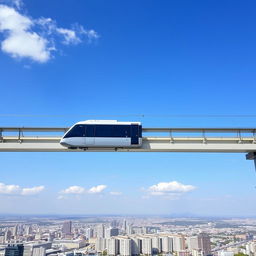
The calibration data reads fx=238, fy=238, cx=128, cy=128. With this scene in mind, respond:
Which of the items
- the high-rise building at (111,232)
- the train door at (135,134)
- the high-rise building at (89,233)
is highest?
the train door at (135,134)

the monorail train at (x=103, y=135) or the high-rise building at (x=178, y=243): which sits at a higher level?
the monorail train at (x=103, y=135)

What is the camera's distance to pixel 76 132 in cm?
1304

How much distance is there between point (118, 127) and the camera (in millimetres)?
13227

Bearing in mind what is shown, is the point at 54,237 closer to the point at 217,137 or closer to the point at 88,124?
the point at 88,124

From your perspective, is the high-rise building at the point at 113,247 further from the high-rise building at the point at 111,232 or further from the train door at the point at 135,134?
the train door at the point at 135,134

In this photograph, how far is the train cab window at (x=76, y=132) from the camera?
42.6 ft

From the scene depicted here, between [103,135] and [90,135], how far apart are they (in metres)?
0.73

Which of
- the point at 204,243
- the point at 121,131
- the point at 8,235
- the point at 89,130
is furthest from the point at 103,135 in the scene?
the point at 8,235

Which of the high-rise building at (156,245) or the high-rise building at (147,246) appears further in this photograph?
the high-rise building at (156,245)

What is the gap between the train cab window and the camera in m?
13.0

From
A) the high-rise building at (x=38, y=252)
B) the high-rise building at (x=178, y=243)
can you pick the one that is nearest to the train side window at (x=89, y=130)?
the high-rise building at (x=38, y=252)

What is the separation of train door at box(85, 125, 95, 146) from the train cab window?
219 mm

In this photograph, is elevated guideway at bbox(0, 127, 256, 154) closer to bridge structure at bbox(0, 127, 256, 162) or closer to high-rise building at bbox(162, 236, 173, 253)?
bridge structure at bbox(0, 127, 256, 162)

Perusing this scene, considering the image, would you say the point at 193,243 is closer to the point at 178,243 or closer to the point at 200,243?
the point at 200,243
